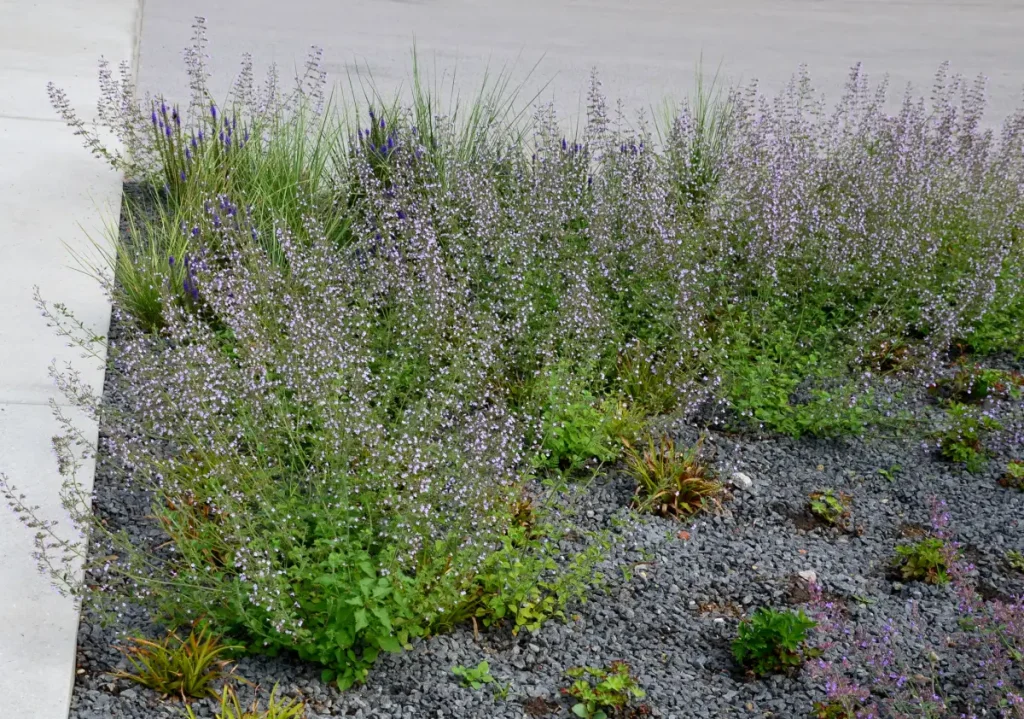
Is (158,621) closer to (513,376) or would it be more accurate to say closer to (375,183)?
(513,376)

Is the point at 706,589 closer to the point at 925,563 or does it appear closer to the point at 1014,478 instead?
the point at 925,563

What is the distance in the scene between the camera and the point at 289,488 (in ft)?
12.1

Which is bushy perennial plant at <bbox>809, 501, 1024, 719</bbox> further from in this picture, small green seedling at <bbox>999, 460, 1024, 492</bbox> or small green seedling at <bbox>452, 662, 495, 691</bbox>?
small green seedling at <bbox>452, 662, 495, 691</bbox>

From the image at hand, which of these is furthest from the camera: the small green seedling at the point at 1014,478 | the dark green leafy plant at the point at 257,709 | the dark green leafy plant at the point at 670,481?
the small green seedling at the point at 1014,478

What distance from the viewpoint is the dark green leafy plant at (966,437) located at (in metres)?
4.65

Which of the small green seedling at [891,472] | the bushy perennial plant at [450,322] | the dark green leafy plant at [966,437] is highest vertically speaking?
the bushy perennial plant at [450,322]

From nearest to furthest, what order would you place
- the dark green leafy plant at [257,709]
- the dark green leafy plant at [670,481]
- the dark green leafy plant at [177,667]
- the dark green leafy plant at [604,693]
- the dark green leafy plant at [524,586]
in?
Result: the dark green leafy plant at [257,709]
the dark green leafy plant at [177,667]
the dark green leafy plant at [604,693]
the dark green leafy plant at [524,586]
the dark green leafy plant at [670,481]

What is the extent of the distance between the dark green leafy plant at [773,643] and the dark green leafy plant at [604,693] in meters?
0.40

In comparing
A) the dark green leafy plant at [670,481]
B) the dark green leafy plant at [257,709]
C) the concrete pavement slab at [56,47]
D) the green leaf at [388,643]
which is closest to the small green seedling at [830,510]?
the dark green leafy plant at [670,481]

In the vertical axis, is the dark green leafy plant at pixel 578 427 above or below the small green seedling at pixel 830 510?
above

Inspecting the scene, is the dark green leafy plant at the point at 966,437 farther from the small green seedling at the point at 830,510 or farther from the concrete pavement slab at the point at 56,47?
the concrete pavement slab at the point at 56,47

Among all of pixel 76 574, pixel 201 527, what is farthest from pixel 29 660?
pixel 201 527

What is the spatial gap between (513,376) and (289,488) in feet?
4.67

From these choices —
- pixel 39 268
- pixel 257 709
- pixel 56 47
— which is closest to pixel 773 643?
pixel 257 709
